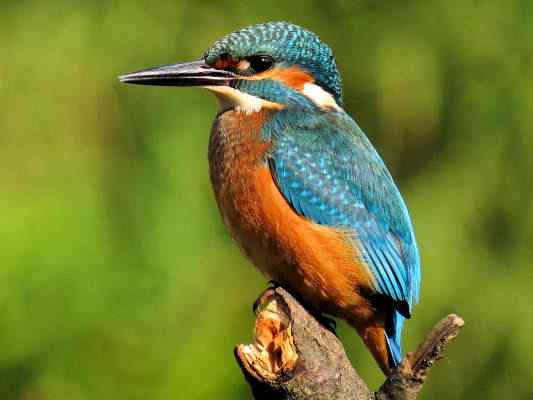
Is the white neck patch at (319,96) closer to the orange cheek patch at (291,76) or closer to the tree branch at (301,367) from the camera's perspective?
the orange cheek patch at (291,76)

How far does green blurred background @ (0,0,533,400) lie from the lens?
4273 mm

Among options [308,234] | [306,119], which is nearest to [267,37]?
[306,119]

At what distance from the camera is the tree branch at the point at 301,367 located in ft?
10.5

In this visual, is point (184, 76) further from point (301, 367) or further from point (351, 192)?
point (301, 367)

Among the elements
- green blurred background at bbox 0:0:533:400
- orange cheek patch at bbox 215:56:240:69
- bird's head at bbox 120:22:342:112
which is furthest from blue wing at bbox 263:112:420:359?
green blurred background at bbox 0:0:533:400

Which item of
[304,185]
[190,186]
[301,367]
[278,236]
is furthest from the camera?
[190,186]

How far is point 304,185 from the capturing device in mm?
3924

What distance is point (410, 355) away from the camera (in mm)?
3125

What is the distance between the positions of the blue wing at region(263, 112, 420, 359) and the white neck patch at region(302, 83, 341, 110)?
100 millimetres

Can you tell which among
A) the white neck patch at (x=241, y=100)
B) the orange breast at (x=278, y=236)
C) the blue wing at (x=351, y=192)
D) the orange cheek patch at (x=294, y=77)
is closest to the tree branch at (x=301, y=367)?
the orange breast at (x=278, y=236)

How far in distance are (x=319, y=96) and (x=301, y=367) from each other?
1277 millimetres

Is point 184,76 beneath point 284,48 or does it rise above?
beneath

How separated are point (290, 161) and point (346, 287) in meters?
0.44

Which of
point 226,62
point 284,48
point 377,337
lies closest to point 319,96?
point 284,48
